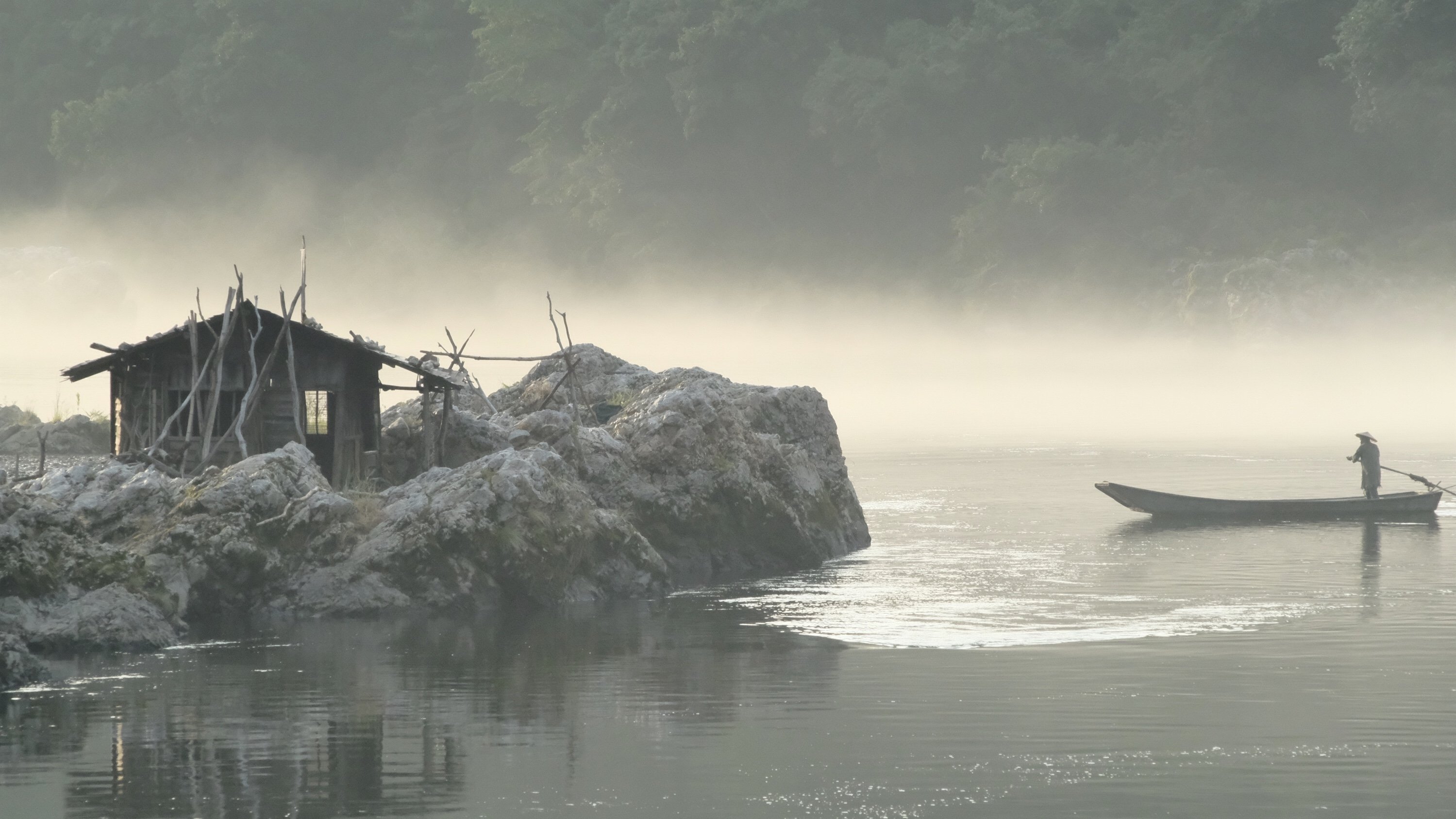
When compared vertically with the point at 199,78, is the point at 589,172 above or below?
below

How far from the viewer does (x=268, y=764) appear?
16.8 m

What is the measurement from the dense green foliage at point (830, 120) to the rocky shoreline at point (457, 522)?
56.3 meters

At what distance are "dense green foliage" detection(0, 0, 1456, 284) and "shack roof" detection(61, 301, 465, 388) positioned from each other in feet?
197

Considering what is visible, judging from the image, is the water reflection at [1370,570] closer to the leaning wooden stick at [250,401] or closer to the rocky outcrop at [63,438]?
the leaning wooden stick at [250,401]

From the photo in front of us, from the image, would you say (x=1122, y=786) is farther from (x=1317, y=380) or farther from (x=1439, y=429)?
(x=1317, y=380)

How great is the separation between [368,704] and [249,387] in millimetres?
11057

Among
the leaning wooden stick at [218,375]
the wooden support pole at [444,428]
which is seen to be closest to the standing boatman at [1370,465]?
the wooden support pole at [444,428]

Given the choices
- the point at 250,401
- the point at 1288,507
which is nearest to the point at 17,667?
the point at 250,401

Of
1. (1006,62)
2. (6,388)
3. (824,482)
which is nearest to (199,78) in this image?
(6,388)

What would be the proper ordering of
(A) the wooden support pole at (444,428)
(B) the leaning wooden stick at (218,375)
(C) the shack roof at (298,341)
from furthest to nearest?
(A) the wooden support pole at (444,428) → (C) the shack roof at (298,341) → (B) the leaning wooden stick at (218,375)

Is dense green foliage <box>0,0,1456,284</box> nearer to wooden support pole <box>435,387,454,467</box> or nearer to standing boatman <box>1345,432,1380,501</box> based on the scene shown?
standing boatman <box>1345,432,1380,501</box>

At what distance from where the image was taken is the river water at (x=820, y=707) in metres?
15.8

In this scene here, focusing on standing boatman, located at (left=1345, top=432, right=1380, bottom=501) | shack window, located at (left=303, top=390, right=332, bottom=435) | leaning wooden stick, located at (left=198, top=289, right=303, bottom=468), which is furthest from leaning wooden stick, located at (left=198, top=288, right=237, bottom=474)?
standing boatman, located at (left=1345, top=432, right=1380, bottom=501)

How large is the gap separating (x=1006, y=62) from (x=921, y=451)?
112ft
